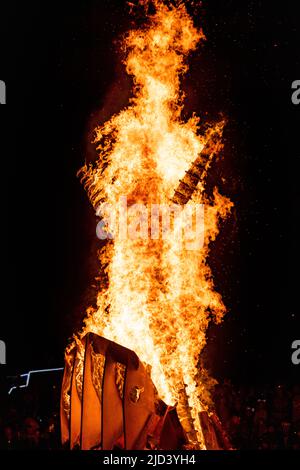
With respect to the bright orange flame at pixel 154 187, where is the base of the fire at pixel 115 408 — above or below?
below

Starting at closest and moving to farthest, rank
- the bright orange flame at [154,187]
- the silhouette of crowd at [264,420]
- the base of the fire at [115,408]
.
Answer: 1. the base of the fire at [115,408]
2. the bright orange flame at [154,187]
3. the silhouette of crowd at [264,420]

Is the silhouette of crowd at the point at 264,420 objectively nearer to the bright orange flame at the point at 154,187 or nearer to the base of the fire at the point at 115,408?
the bright orange flame at the point at 154,187

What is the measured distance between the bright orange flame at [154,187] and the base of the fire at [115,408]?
5.06ft

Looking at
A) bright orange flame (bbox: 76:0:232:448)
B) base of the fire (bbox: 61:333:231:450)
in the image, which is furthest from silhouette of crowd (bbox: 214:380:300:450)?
base of the fire (bbox: 61:333:231:450)

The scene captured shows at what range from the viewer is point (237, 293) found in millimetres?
14203

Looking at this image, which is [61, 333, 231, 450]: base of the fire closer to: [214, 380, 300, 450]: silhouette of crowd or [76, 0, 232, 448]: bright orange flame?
[76, 0, 232, 448]: bright orange flame

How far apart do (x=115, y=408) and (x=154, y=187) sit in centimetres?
337

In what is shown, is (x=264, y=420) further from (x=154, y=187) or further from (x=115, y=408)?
(x=115, y=408)

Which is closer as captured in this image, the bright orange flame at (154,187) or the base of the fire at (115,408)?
the base of the fire at (115,408)

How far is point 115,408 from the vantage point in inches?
185

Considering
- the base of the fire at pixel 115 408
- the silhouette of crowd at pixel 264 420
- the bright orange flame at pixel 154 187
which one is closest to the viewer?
the base of the fire at pixel 115 408

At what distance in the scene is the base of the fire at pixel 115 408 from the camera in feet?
15.0

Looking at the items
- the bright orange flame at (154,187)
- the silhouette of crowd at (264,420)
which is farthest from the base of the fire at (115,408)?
the silhouette of crowd at (264,420)

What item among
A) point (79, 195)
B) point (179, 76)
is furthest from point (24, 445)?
point (79, 195)
